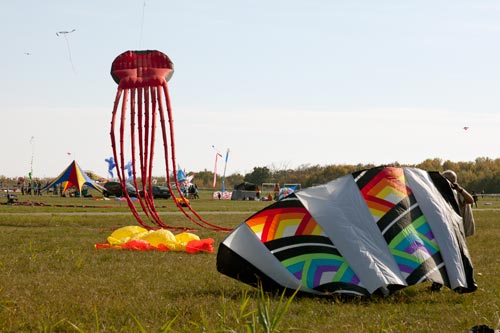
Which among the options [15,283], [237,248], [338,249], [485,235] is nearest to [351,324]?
[338,249]

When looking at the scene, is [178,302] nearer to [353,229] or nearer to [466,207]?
[353,229]

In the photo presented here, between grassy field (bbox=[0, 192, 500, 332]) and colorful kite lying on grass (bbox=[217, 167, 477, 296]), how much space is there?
0.23m

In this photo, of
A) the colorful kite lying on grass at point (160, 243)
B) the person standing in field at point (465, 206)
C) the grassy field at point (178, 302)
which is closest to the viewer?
the grassy field at point (178, 302)

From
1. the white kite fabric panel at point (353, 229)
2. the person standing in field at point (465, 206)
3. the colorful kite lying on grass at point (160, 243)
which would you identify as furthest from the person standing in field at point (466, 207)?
the colorful kite lying on grass at point (160, 243)

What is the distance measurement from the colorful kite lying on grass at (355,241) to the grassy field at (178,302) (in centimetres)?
23

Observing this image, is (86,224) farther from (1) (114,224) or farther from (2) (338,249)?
(2) (338,249)

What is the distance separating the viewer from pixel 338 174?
7925 cm

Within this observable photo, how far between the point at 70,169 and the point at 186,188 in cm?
1265

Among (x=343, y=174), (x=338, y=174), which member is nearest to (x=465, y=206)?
(x=343, y=174)

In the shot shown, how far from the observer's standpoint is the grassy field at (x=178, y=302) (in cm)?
A: 615

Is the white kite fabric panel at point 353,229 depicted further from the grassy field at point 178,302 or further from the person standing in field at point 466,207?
the person standing in field at point 466,207

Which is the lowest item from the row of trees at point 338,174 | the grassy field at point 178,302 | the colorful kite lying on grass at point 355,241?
the grassy field at point 178,302

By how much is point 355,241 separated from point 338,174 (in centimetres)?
7229

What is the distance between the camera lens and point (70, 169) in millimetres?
45812
